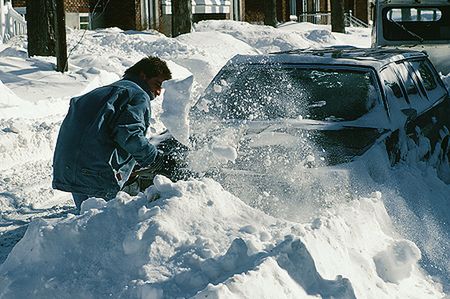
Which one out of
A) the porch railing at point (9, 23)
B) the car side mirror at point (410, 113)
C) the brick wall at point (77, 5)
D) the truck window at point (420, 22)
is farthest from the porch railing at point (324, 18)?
the car side mirror at point (410, 113)

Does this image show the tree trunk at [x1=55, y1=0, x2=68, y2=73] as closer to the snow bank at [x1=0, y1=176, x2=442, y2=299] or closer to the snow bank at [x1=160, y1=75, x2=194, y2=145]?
the snow bank at [x1=160, y1=75, x2=194, y2=145]

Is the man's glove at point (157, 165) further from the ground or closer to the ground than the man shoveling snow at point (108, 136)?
closer to the ground

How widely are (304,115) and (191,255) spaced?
8.85 feet

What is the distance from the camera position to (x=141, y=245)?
433 centimetres

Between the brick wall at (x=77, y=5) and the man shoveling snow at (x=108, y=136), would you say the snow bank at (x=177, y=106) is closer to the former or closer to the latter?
the man shoveling snow at (x=108, y=136)

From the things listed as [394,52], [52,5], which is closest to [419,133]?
[394,52]

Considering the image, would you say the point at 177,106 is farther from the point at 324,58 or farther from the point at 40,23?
the point at 40,23

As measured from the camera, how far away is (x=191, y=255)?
4.23 meters

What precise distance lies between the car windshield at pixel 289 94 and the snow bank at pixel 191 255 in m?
1.79

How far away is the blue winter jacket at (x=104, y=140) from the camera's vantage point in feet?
17.6

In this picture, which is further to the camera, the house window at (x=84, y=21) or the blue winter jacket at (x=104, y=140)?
the house window at (x=84, y=21)

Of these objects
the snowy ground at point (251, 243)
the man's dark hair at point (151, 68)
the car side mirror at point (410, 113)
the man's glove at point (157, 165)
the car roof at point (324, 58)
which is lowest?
the snowy ground at point (251, 243)

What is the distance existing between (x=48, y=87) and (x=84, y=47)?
18.3 ft

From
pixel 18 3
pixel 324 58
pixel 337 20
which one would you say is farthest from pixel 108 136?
pixel 337 20
